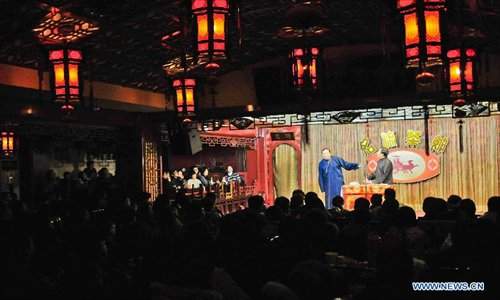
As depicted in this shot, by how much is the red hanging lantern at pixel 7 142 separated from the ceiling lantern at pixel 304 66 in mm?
7130

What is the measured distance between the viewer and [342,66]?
41.5 feet

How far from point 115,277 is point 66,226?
3.11 meters

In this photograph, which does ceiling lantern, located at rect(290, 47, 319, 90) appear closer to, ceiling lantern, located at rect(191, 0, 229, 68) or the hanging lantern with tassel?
ceiling lantern, located at rect(191, 0, 229, 68)

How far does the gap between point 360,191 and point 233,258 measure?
10.4 m

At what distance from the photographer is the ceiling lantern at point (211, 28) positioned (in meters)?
5.52

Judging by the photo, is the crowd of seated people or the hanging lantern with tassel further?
the hanging lantern with tassel

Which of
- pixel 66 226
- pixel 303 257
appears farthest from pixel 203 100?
pixel 303 257

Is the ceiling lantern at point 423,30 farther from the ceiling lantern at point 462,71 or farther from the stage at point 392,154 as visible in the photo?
the stage at point 392,154

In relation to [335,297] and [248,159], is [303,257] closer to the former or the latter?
[335,297]

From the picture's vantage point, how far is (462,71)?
26.9ft

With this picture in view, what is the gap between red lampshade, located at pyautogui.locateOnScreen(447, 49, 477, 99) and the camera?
815 cm

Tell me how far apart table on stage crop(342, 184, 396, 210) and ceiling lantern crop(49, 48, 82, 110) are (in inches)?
334

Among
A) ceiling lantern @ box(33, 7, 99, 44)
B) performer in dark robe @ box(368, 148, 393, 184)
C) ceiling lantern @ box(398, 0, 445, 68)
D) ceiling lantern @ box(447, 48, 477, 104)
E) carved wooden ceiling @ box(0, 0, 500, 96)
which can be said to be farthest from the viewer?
performer in dark robe @ box(368, 148, 393, 184)

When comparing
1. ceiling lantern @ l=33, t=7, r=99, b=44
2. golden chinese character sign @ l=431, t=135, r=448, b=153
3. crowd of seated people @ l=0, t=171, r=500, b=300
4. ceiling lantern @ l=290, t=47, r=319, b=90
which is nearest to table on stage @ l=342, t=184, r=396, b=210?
golden chinese character sign @ l=431, t=135, r=448, b=153
